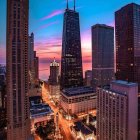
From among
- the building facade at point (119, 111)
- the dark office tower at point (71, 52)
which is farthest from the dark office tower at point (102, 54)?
the building facade at point (119, 111)

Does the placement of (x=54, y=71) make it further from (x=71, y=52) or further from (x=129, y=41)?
(x=129, y=41)

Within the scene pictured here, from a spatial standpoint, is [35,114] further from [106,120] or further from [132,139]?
[132,139]

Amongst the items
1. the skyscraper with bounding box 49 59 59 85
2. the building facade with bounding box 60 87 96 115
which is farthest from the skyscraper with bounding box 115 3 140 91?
the skyscraper with bounding box 49 59 59 85

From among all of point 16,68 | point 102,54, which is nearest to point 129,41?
point 102,54

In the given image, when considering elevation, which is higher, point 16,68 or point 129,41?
point 129,41

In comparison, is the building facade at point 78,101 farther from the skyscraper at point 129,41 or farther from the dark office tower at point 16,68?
the dark office tower at point 16,68

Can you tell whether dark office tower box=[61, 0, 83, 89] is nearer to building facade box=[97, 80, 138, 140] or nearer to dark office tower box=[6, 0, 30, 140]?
→ dark office tower box=[6, 0, 30, 140]
